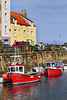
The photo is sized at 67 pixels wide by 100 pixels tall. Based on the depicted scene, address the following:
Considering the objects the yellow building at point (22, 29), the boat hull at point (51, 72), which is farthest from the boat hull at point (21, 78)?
the yellow building at point (22, 29)

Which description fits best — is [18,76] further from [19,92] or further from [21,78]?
[19,92]

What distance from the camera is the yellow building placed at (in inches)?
3302

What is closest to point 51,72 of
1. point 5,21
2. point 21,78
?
point 21,78

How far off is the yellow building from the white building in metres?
2.85

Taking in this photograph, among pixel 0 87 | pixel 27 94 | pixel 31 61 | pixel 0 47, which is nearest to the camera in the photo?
pixel 27 94

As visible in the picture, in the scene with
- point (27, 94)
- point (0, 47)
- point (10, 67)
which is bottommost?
point (27, 94)

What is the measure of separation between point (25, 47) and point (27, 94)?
120 feet

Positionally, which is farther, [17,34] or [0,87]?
[17,34]

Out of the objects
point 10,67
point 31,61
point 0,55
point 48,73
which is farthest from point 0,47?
point 10,67

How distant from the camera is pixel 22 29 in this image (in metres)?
87.6

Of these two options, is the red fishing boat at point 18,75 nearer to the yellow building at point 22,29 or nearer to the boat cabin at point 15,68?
the boat cabin at point 15,68

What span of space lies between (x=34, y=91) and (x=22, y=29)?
159 feet

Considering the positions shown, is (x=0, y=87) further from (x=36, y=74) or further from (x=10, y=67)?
(x=36, y=74)

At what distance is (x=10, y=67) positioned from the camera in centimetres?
4866
